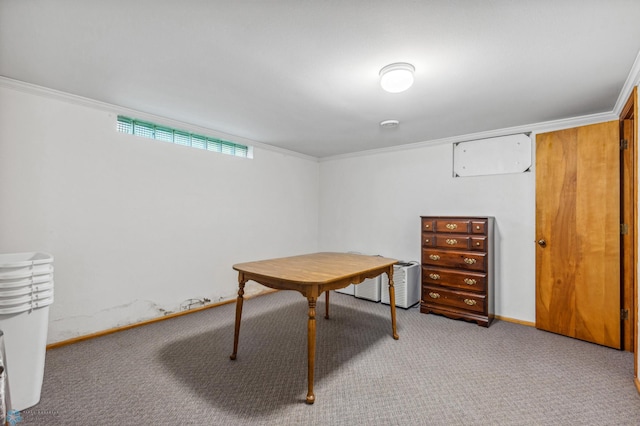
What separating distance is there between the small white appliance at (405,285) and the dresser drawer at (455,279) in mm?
233

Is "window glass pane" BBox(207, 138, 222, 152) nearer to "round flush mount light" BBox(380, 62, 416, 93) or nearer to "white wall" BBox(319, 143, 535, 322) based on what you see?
"white wall" BBox(319, 143, 535, 322)

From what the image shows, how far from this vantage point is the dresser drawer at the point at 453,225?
3.29 meters

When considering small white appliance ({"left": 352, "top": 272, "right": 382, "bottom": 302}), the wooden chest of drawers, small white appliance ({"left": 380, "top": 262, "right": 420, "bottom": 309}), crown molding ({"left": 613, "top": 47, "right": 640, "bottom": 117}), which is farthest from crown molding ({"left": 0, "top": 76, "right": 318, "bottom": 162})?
crown molding ({"left": 613, "top": 47, "right": 640, "bottom": 117})

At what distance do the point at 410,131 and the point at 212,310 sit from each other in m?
3.35

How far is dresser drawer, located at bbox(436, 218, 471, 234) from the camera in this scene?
329cm

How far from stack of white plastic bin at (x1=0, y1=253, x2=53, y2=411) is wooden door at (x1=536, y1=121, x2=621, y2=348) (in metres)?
4.27

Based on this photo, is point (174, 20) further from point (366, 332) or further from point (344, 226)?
point (344, 226)

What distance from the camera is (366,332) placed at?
2.98 meters

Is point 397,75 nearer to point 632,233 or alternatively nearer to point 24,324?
point 632,233

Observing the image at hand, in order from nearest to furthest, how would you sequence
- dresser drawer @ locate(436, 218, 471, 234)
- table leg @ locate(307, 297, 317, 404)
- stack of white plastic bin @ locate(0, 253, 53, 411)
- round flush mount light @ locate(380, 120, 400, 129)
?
stack of white plastic bin @ locate(0, 253, 53, 411) < table leg @ locate(307, 297, 317, 404) < round flush mount light @ locate(380, 120, 400, 129) < dresser drawer @ locate(436, 218, 471, 234)

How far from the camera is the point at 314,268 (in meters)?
2.36

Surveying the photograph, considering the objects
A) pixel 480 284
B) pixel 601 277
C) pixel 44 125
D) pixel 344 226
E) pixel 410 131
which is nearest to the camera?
pixel 44 125

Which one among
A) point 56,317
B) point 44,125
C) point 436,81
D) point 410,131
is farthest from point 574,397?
point 44,125

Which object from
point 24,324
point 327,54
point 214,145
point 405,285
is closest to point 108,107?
point 214,145
